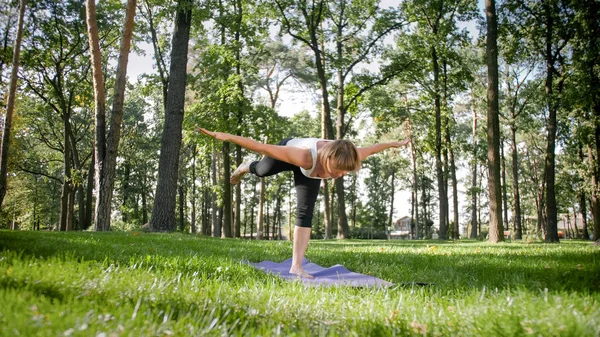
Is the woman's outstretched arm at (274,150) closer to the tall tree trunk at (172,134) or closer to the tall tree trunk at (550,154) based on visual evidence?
the tall tree trunk at (172,134)

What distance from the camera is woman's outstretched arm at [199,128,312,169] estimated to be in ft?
13.7

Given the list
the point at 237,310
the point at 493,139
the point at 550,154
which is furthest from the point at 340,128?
the point at 237,310

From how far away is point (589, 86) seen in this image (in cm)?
1396

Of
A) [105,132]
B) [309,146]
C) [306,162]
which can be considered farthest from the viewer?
[105,132]

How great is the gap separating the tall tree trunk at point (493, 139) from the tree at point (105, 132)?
440 inches

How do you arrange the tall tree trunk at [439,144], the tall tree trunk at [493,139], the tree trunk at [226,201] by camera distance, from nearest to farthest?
the tall tree trunk at [493,139]
the tree trunk at [226,201]
the tall tree trunk at [439,144]

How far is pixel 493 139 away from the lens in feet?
42.5

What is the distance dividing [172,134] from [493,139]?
398 inches

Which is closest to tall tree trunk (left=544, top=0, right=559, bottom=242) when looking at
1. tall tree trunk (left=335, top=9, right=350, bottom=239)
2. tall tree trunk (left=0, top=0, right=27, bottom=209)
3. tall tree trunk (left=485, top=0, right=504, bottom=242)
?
tall tree trunk (left=485, top=0, right=504, bottom=242)

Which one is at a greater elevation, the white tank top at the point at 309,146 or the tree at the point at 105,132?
the tree at the point at 105,132

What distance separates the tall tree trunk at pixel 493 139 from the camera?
13.0m

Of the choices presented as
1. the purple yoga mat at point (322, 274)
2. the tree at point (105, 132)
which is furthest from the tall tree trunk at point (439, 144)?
the purple yoga mat at point (322, 274)

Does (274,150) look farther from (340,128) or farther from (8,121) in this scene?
(340,128)

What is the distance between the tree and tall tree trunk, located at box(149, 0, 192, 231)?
135cm
